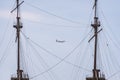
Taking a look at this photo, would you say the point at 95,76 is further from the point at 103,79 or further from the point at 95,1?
the point at 95,1

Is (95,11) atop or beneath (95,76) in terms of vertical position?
atop

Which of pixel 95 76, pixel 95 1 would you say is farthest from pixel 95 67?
pixel 95 1

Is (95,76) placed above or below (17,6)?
below

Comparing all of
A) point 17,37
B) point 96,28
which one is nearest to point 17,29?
point 17,37

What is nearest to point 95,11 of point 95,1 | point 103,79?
point 95,1

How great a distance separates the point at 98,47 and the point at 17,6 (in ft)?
50.0

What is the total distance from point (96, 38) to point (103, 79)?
7.13 m

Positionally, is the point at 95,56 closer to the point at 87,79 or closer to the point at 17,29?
the point at 87,79

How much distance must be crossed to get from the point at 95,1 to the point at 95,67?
35.8 feet

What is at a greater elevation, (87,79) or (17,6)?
(17,6)

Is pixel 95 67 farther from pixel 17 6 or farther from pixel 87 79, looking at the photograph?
pixel 17 6

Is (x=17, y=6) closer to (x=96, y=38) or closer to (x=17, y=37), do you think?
(x=17, y=37)

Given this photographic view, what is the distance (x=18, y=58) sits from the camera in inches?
5984

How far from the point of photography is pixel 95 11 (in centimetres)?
15288
